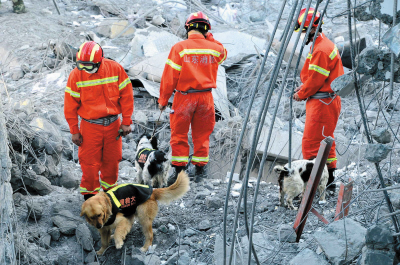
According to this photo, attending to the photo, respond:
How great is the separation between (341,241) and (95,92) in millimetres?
3158

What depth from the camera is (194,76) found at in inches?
217

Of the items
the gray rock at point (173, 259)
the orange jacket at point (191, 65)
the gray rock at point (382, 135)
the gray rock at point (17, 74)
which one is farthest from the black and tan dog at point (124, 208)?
the gray rock at point (17, 74)

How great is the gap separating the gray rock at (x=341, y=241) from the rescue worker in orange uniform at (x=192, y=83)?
2.99 metres

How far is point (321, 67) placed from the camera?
16.7 ft

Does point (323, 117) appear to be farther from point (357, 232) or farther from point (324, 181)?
point (357, 232)

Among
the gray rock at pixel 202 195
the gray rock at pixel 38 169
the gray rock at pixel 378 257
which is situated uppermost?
the gray rock at pixel 378 257

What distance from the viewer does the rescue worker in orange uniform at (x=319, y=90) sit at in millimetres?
5070

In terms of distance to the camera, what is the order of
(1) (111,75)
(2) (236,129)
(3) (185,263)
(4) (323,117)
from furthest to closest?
(2) (236,129)
(4) (323,117)
(1) (111,75)
(3) (185,263)

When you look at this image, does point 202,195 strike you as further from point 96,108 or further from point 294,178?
point 96,108

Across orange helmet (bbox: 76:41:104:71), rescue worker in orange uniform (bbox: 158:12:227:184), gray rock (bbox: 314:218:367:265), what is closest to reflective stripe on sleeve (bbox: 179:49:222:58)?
rescue worker in orange uniform (bbox: 158:12:227:184)

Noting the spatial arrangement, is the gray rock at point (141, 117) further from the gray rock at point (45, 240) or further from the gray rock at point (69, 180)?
the gray rock at point (45, 240)

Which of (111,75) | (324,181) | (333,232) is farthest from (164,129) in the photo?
(333,232)

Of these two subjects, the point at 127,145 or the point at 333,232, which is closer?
the point at 333,232

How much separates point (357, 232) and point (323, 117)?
8.03ft
